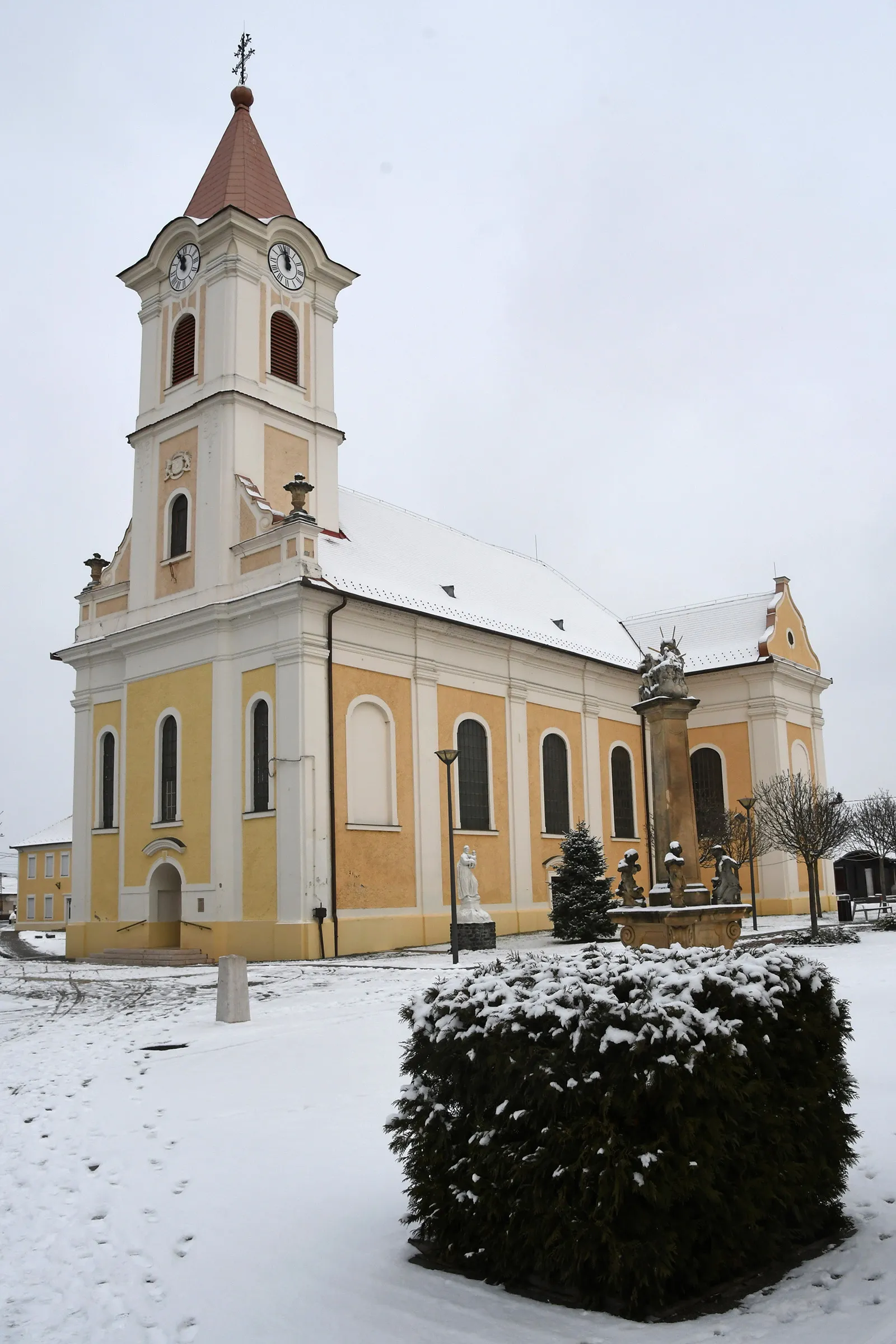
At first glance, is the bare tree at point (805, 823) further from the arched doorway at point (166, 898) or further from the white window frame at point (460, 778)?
the arched doorway at point (166, 898)

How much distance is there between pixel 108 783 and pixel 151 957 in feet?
19.3

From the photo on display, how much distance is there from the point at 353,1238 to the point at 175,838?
21194 millimetres

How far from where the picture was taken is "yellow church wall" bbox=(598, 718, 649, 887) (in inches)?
1312

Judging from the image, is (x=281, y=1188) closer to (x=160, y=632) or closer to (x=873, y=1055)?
(x=873, y=1055)

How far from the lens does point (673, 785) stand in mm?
14469

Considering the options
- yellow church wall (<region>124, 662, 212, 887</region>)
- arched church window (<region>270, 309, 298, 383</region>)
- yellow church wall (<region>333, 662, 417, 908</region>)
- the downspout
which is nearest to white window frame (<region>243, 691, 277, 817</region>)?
yellow church wall (<region>124, 662, 212, 887</region>)

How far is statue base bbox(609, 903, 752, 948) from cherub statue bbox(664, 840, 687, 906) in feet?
0.30

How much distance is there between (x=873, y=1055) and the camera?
9070 millimetres

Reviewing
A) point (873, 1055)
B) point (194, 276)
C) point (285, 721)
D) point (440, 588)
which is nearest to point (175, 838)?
point (285, 721)

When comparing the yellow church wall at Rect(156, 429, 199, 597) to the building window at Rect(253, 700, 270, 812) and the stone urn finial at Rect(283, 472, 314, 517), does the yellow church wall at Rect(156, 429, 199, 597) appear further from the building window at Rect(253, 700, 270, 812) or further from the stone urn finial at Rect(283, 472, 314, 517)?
the building window at Rect(253, 700, 270, 812)

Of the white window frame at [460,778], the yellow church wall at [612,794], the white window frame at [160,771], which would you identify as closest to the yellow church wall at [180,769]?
the white window frame at [160,771]

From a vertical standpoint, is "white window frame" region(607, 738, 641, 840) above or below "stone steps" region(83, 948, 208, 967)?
above

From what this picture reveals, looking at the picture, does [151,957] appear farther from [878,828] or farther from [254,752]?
[878,828]

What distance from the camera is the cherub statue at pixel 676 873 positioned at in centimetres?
1402
